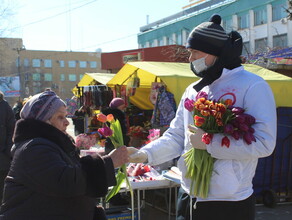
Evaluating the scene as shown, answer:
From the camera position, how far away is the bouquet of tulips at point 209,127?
78.9 inches

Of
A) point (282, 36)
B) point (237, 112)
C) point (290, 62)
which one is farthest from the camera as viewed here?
point (282, 36)

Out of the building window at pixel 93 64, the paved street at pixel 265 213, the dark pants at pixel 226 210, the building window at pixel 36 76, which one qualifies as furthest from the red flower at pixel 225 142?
the building window at pixel 93 64

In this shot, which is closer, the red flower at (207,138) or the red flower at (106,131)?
the red flower at (207,138)

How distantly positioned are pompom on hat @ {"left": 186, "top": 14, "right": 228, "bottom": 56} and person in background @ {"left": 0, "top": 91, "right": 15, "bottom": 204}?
3.88 m

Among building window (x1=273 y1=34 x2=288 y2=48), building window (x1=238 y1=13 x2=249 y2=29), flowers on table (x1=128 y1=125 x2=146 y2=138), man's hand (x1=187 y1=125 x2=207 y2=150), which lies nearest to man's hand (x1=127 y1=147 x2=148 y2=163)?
man's hand (x1=187 y1=125 x2=207 y2=150)

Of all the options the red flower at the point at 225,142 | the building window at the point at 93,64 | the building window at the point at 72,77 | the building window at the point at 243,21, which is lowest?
the red flower at the point at 225,142

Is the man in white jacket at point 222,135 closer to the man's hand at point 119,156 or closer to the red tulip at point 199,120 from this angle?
the red tulip at point 199,120

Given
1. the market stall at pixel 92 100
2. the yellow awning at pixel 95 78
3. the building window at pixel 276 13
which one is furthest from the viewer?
the building window at pixel 276 13

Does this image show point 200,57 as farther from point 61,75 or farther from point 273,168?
point 61,75

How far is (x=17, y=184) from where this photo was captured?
209cm

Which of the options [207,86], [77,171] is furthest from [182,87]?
[77,171]

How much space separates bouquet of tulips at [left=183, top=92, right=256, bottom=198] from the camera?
2004 millimetres

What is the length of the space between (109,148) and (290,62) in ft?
14.8

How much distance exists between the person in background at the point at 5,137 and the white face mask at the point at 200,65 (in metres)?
3.86
